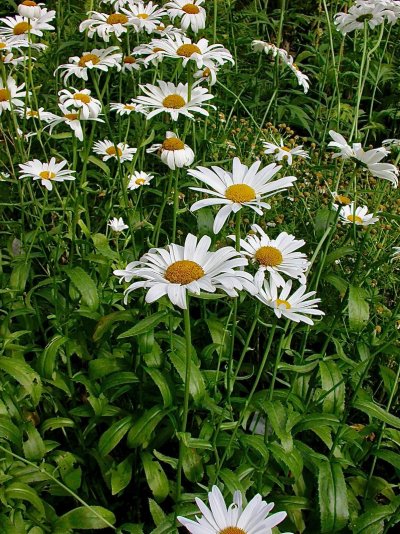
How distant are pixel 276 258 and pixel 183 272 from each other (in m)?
0.38

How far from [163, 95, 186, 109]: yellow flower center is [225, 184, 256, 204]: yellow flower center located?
2.15 ft

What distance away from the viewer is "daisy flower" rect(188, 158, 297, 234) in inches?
68.3

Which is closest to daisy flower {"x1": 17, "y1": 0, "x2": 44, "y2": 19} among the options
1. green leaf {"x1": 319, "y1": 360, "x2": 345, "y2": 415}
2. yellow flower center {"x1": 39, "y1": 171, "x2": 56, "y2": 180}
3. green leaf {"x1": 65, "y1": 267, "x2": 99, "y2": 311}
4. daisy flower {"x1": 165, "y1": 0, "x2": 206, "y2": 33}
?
daisy flower {"x1": 165, "y1": 0, "x2": 206, "y2": 33}

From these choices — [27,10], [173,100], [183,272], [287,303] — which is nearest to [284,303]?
[287,303]

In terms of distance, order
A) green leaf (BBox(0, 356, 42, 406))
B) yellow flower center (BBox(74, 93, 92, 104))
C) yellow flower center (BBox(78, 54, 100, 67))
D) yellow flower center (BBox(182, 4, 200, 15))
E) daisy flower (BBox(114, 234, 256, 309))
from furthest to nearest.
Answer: yellow flower center (BBox(182, 4, 200, 15)), yellow flower center (BBox(78, 54, 100, 67)), yellow flower center (BBox(74, 93, 92, 104)), green leaf (BBox(0, 356, 42, 406)), daisy flower (BBox(114, 234, 256, 309))

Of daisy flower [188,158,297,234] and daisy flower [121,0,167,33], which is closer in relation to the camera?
daisy flower [188,158,297,234]

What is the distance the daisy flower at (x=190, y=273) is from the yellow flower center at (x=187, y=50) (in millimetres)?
969

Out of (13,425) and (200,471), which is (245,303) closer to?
(200,471)

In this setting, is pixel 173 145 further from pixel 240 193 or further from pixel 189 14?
pixel 189 14

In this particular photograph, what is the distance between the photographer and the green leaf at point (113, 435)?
81.0 inches

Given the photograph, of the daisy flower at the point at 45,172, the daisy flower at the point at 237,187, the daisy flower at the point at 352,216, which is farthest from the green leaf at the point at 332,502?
the daisy flower at the point at 45,172

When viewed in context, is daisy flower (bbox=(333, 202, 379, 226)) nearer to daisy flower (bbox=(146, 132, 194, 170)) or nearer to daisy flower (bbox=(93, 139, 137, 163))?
daisy flower (bbox=(146, 132, 194, 170))

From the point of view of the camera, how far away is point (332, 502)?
1.91 metres

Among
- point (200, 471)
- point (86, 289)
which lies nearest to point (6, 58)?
point (86, 289)
